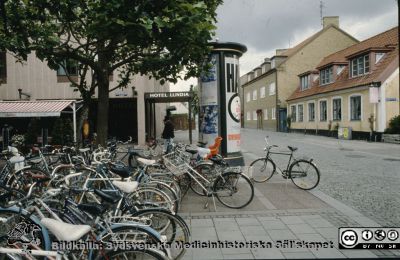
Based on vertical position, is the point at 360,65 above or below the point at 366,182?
above

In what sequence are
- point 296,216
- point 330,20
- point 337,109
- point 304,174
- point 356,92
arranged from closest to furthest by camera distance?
1. point 296,216
2. point 304,174
3. point 356,92
4. point 337,109
5. point 330,20

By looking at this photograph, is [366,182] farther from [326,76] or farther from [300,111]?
[300,111]

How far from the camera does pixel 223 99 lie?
31.3ft

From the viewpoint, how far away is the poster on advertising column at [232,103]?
31.4 ft

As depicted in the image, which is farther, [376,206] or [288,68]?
[288,68]

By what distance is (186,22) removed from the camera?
5.82m

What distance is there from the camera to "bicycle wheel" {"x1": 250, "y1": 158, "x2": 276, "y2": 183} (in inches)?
333

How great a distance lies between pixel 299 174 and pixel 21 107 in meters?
13.5

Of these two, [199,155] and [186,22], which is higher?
[186,22]

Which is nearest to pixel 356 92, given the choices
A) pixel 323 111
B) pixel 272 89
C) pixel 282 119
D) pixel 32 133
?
pixel 323 111

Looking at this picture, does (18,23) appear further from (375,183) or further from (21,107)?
(21,107)

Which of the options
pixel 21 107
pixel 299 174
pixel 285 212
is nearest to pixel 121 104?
pixel 21 107

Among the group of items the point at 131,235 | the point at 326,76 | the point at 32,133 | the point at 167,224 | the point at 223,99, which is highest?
the point at 326,76

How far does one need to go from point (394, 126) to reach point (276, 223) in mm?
17711
